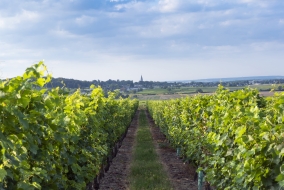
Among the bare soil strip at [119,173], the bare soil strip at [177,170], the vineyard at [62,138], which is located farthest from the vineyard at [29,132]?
the bare soil strip at [177,170]

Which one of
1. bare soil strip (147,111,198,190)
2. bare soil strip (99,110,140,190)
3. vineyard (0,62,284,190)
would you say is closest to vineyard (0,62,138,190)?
vineyard (0,62,284,190)

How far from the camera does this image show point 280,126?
335 centimetres

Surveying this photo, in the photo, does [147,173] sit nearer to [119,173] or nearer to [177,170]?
[119,173]

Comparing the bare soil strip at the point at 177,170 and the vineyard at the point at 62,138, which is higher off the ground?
the vineyard at the point at 62,138

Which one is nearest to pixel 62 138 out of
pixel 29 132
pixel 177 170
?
pixel 29 132

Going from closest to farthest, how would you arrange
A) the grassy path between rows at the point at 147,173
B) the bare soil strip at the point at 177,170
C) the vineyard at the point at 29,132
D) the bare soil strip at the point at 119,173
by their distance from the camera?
1. the vineyard at the point at 29,132
2. the grassy path between rows at the point at 147,173
3. the bare soil strip at the point at 177,170
4. the bare soil strip at the point at 119,173

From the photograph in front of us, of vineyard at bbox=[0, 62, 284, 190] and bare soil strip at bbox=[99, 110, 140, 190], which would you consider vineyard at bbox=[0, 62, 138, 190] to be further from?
bare soil strip at bbox=[99, 110, 140, 190]

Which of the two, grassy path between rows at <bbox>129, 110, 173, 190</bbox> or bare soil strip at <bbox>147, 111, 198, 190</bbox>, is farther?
bare soil strip at <bbox>147, 111, 198, 190</bbox>

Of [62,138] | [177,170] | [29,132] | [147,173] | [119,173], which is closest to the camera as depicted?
[29,132]

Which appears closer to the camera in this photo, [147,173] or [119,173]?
[147,173]

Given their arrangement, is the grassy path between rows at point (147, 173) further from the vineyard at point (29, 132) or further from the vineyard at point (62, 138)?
the vineyard at point (29, 132)

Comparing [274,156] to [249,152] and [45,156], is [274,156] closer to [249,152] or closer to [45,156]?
[249,152]

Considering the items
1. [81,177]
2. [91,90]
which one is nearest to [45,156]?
[81,177]

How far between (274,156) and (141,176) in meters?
7.17
